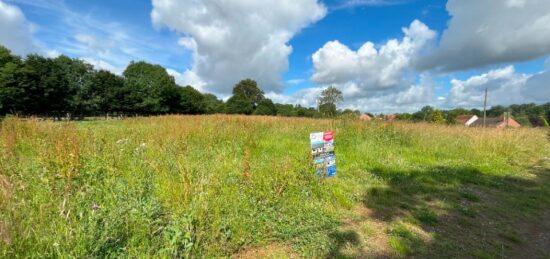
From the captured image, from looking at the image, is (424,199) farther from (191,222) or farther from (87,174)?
(87,174)

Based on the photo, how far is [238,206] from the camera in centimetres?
365

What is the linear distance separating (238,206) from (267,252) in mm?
772

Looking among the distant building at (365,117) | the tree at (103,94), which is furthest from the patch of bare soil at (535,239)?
the tree at (103,94)

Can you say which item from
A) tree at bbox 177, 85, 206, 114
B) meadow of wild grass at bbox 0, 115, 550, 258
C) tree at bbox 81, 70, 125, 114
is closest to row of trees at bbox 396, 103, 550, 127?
meadow of wild grass at bbox 0, 115, 550, 258

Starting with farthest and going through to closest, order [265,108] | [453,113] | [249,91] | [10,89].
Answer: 1. [453,113]
2. [249,91]
3. [265,108]
4. [10,89]

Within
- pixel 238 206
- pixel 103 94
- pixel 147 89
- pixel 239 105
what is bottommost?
pixel 238 206

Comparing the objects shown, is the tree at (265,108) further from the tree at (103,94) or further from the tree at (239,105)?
the tree at (103,94)

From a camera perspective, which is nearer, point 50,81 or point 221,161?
point 221,161

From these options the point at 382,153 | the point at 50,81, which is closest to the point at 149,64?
the point at 50,81

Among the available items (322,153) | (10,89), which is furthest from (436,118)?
(10,89)

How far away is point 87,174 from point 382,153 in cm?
736

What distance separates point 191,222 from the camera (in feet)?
9.53

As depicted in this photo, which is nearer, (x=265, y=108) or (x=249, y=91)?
(x=265, y=108)

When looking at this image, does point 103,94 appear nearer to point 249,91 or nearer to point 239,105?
point 239,105
